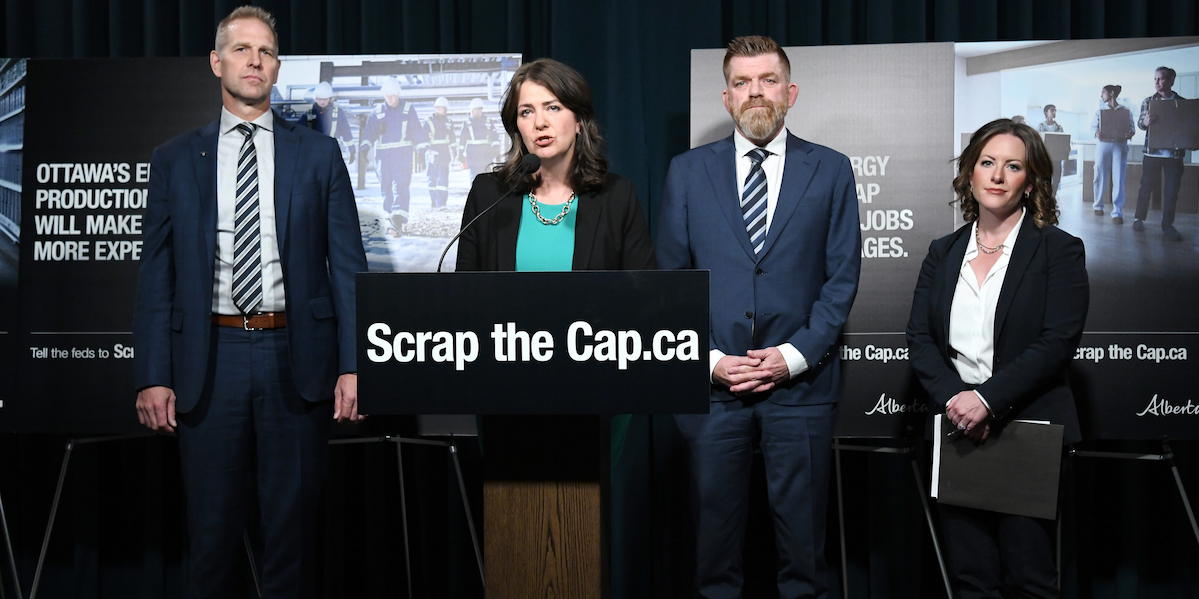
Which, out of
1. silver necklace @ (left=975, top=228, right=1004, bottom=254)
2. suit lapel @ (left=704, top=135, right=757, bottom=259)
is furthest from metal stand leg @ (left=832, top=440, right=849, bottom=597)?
suit lapel @ (left=704, top=135, right=757, bottom=259)

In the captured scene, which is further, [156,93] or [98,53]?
[98,53]

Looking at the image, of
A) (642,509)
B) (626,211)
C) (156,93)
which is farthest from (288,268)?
(642,509)

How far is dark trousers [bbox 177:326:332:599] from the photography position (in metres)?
2.27

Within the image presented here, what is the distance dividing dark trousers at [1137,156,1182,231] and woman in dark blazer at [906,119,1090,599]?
31.0 inches

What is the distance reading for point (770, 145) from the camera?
256 centimetres

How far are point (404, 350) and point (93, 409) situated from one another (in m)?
2.18

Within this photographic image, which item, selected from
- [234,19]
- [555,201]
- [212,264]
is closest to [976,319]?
[555,201]

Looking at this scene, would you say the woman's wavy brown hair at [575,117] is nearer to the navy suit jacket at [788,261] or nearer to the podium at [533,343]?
the navy suit jacket at [788,261]

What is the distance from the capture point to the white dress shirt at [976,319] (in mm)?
2410

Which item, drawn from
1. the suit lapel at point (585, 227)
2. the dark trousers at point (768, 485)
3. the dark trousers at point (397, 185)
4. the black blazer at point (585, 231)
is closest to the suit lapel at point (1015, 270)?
the dark trousers at point (768, 485)

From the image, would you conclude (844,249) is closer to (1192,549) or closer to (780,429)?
(780,429)

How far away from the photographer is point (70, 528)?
374cm

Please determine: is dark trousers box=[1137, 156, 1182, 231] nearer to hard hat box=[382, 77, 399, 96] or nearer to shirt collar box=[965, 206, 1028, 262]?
shirt collar box=[965, 206, 1028, 262]

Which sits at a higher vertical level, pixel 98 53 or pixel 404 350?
pixel 98 53
